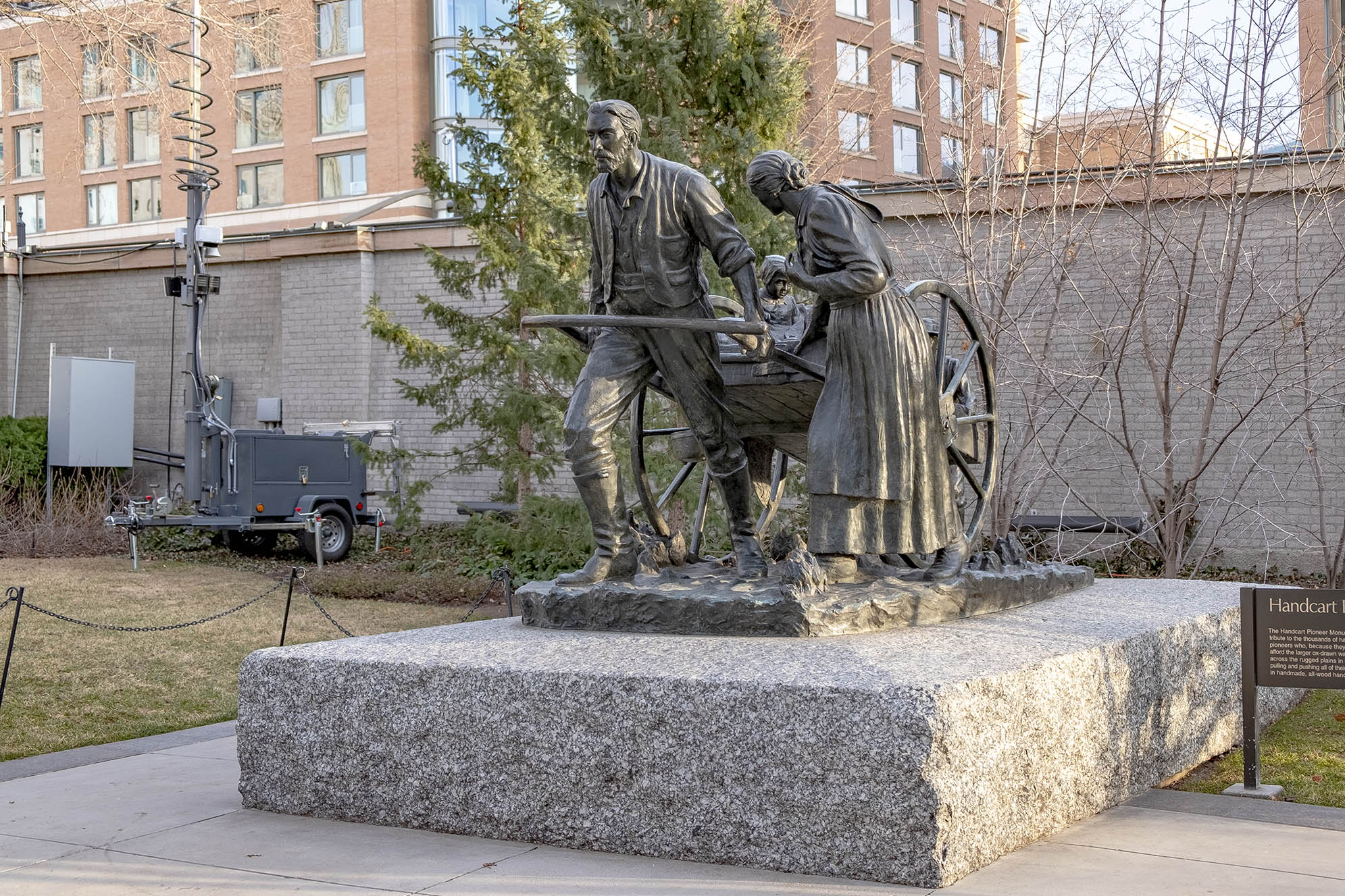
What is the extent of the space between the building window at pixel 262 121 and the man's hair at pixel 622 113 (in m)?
35.2

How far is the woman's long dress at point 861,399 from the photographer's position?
231 inches

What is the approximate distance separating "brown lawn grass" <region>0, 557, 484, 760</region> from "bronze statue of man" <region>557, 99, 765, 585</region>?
3.49 m

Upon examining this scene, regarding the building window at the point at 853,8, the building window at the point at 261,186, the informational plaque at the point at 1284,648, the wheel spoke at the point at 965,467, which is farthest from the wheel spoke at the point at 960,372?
the building window at the point at 261,186

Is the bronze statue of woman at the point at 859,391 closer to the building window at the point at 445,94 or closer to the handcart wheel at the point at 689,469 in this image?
the handcart wheel at the point at 689,469

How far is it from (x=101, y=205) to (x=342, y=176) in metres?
9.53

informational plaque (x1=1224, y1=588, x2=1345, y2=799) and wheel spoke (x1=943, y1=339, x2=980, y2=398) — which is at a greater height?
wheel spoke (x1=943, y1=339, x2=980, y2=398)

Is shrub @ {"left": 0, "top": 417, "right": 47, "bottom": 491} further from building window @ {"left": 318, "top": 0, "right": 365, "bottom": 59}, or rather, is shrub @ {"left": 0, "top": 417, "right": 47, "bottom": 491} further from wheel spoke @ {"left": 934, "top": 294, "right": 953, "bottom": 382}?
building window @ {"left": 318, "top": 0, "right": 365, "bottom": 59}

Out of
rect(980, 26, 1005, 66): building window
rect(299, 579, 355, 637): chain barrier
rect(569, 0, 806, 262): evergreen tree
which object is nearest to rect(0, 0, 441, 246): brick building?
rect(569, 0, 806, 262): evergreen tree

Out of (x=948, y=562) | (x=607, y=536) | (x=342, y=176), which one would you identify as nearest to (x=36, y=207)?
(x=342, y=176)

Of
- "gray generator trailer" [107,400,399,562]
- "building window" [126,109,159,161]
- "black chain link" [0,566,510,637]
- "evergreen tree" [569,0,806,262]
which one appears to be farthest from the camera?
"building window" [126,109,159,161]

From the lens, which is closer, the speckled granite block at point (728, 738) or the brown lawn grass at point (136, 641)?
the speckled granite block at point (728, 738)

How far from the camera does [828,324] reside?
237 inches

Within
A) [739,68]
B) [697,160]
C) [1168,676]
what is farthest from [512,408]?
[1168,676]

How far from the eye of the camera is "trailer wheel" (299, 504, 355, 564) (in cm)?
1775
